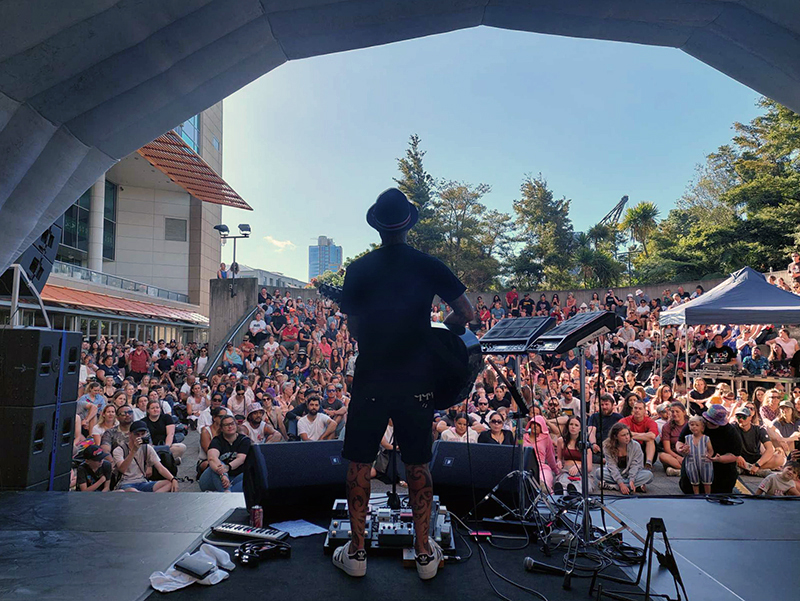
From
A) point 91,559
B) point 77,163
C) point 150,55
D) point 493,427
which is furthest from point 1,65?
point 493,427

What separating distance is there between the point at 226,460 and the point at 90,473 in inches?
48.6

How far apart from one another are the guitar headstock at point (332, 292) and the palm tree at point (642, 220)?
28.9 m

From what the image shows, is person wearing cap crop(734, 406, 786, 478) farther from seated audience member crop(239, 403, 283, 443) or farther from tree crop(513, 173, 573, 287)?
tree crop(513, 173, 573, 287)

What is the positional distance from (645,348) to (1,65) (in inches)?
480

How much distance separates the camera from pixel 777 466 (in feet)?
19.9

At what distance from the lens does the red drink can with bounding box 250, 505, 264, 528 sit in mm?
2838

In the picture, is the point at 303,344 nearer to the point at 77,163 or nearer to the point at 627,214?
the point at 77,163

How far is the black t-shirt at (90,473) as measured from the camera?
4.94 metres

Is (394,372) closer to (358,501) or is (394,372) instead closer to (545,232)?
(358,501)

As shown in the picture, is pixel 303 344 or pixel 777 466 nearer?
pixel 777 466

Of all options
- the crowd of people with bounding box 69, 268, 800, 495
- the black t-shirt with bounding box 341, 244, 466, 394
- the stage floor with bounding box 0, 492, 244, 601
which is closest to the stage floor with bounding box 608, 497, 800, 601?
the crowd of people with bounding box 69, 268, 800, 495

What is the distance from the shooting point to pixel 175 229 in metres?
27.2

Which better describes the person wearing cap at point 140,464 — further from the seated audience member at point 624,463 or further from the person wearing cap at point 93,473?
the seated audience member at point 624,463

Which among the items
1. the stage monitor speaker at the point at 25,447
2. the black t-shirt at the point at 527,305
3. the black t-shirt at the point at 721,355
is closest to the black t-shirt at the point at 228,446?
the stage monitor speaker at the point at 25,447
